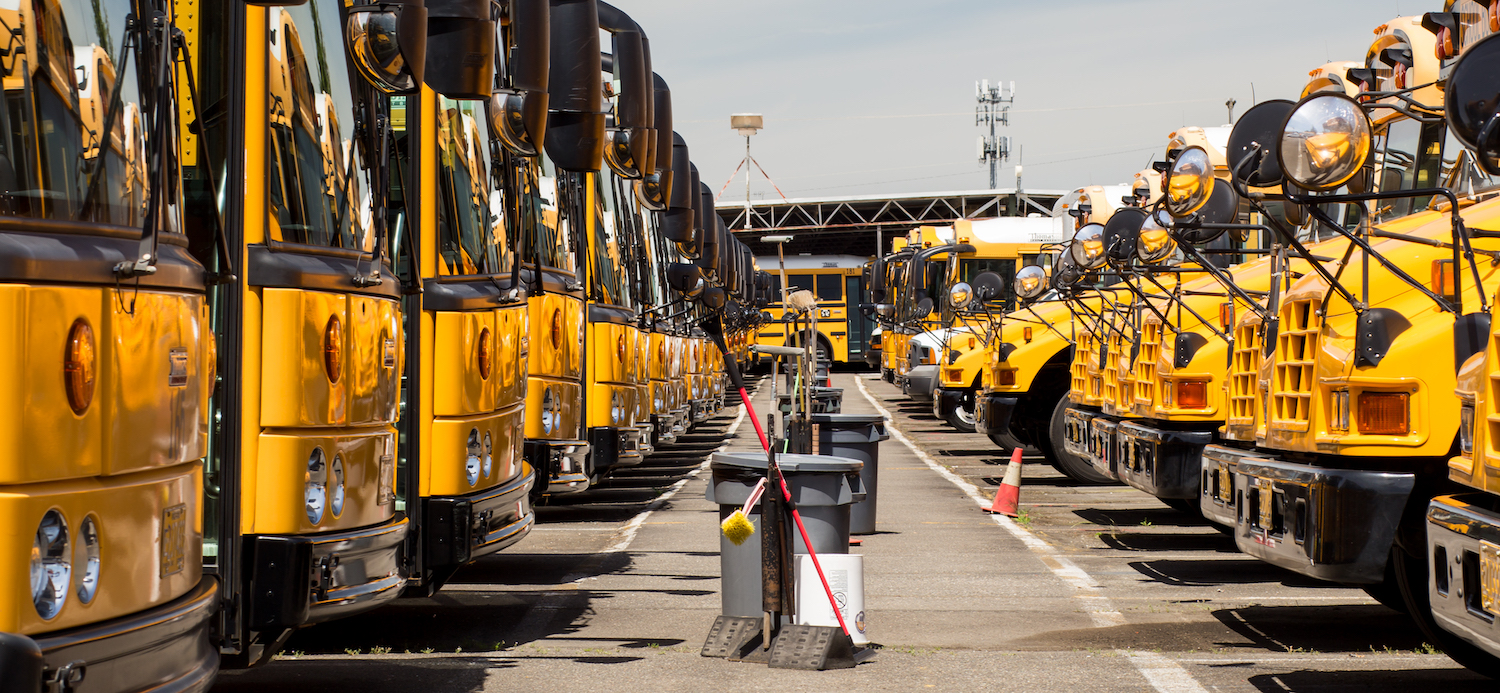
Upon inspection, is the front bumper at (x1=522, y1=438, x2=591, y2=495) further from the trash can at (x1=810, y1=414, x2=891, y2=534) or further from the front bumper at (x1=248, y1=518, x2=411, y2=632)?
the front bumper at (x1=248, y1=518, x2=411, y2=632)

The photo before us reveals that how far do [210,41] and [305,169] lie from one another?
51 cm

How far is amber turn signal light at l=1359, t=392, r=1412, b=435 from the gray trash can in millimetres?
2211

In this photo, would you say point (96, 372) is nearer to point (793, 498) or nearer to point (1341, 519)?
point (793, 498)

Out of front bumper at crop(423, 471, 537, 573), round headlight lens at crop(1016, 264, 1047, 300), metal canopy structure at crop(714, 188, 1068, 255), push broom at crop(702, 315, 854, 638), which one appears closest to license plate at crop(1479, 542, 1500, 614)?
push broom at crop(702, 315, 854, 638)

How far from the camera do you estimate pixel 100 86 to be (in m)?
3.68

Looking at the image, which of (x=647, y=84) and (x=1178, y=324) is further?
(x=1178, y=324)

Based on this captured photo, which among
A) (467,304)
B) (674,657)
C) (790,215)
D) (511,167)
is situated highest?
(790,215)

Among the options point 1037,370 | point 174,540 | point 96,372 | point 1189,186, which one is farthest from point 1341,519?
point 1037,370

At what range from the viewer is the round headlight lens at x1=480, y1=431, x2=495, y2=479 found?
6.73 meters

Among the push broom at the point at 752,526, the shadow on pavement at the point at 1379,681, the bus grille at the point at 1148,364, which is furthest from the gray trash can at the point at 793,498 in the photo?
the bus grille at the point at 1148,364

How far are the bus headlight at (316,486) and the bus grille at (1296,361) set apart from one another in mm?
3577

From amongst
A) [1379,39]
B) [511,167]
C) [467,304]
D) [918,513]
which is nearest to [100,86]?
Answer: [467,304]

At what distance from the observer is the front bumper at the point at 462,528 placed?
6.35 metres

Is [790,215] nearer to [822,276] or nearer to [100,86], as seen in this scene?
[822,276]
